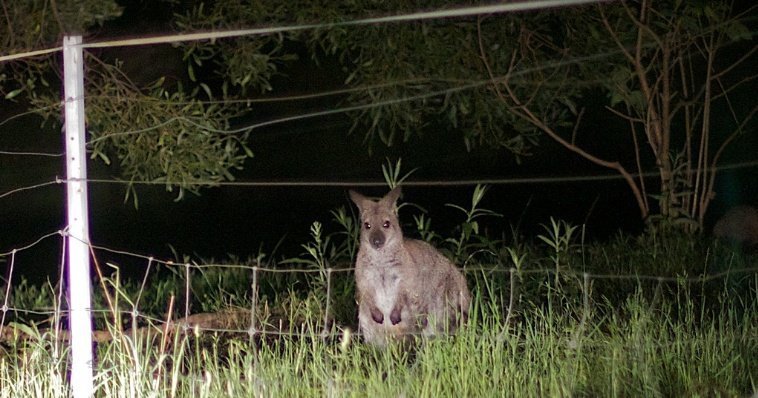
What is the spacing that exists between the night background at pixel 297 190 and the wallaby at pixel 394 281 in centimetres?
430

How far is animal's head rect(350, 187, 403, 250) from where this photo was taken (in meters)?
6.31

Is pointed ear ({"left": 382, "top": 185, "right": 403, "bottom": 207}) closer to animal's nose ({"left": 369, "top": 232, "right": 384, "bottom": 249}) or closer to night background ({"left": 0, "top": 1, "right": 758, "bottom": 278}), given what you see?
animal's nose ({"left": 369, "top": 232, "right": 384, "bottom": 249})

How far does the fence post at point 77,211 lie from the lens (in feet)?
15.5

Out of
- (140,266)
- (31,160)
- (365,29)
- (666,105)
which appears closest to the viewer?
(365,29)

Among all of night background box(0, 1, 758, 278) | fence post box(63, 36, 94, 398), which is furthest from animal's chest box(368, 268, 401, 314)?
night background box(0, 1, 758, 278)

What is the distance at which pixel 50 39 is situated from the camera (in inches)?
278

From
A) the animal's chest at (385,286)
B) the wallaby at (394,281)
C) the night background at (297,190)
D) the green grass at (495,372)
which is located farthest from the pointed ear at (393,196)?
the night background at (297,190)

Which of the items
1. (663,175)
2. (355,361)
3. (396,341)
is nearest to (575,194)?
(663,175)

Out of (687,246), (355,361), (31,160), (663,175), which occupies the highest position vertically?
(31,160)

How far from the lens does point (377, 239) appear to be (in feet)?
20.6

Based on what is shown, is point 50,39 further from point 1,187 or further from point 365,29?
point 1,187

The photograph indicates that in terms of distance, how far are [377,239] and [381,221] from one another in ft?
0.36

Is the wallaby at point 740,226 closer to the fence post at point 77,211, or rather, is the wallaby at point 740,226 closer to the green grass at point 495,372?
the green grass at point 495,372

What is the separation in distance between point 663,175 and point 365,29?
8.02 ft
